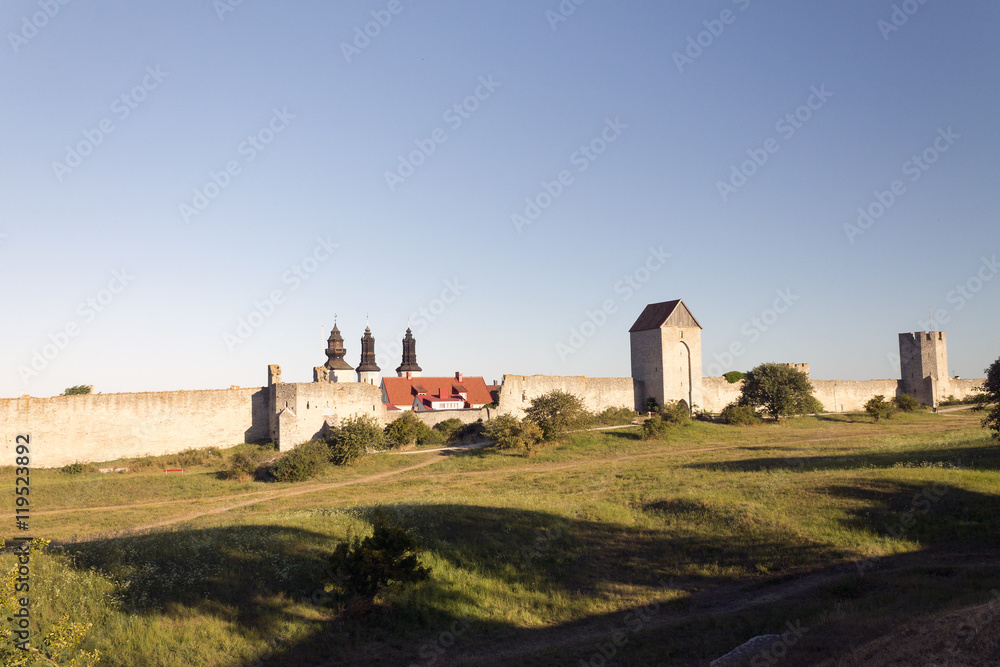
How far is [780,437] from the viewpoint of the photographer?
101 feet

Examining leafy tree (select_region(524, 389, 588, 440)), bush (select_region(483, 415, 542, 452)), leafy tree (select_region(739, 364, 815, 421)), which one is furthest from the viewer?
leafy tree (select_region(739, 364, 815, 421))

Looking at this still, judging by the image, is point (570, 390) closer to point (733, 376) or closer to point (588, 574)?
point (733, 376)

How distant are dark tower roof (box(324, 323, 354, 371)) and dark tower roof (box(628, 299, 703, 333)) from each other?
28505mm

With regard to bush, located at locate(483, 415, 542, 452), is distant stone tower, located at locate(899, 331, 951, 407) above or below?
above

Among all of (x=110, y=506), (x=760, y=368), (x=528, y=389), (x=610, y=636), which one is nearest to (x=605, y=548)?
(x=610, y=636)

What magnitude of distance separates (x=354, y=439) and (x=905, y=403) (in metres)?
37.7

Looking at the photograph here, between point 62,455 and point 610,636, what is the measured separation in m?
24.7

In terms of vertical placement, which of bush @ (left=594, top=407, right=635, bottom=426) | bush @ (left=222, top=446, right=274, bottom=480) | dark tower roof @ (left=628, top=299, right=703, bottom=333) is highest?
dark tower roof @ (left=628, top=299, right=703, bottom=333)

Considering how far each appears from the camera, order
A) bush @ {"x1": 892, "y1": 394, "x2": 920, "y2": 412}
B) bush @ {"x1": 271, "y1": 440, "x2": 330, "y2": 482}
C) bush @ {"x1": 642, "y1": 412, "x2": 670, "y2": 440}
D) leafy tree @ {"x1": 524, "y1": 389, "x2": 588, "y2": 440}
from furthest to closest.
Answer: bush @ {"x1": 892, "y1": 394, "x2": 920, "y2": 412}
bush @ {"x1": 642, "y1": 412, "x2": 670, "y2": 440}
leafy tree @ {"x1": 524, "y1": 389, "x2": 588, "y2": 440}
bush @ {"x1": 271, "y1": 440, "x2": 330, "y2": 482}

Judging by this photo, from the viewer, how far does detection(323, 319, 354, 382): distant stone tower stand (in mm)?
55781

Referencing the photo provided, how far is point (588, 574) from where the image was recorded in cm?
1130

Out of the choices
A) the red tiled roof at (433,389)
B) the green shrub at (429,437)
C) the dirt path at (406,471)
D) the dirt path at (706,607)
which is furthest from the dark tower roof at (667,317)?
the dirt path at (706,607)

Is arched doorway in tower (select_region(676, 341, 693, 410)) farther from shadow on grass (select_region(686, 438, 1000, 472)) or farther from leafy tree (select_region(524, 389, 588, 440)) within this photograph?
shadow on grass (select_region(686, 438, 1000, 472))

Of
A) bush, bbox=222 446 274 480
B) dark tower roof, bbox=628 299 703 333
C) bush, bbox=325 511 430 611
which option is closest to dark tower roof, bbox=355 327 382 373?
dark tower roof, bbox=628 299 703 333
